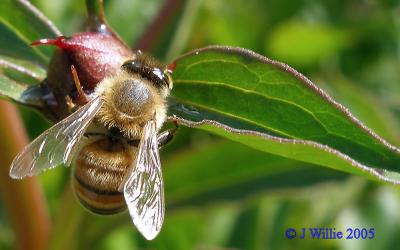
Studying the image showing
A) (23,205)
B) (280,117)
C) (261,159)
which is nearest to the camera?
(280,117)

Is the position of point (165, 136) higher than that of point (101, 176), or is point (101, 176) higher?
point (165, 136)

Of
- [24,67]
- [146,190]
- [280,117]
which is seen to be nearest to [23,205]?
[24,67]

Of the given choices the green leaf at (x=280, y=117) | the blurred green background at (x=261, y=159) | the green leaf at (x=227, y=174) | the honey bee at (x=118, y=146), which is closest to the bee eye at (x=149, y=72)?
the honey bee at (x=118, y=146)

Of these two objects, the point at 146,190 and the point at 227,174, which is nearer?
the point at 146,190

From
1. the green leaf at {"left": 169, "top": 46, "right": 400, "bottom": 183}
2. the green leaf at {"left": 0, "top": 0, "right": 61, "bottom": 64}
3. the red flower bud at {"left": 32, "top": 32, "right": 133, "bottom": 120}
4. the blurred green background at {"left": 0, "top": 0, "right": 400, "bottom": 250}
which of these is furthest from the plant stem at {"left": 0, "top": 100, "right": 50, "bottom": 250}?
the green leaf at {"left": 169, "top": 46, "right": 400, "bottom": 183}

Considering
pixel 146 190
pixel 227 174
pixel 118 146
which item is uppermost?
pixel 227 174

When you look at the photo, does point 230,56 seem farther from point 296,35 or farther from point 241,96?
point 296,35

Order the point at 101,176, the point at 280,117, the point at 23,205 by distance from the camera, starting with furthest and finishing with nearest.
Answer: the point at 23,205 → the point at 101,176 → the point at 280,117

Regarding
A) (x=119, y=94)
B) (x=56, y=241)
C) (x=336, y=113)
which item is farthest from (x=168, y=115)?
(x=56, y=241)

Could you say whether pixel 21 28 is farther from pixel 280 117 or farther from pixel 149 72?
pixel 280 117
